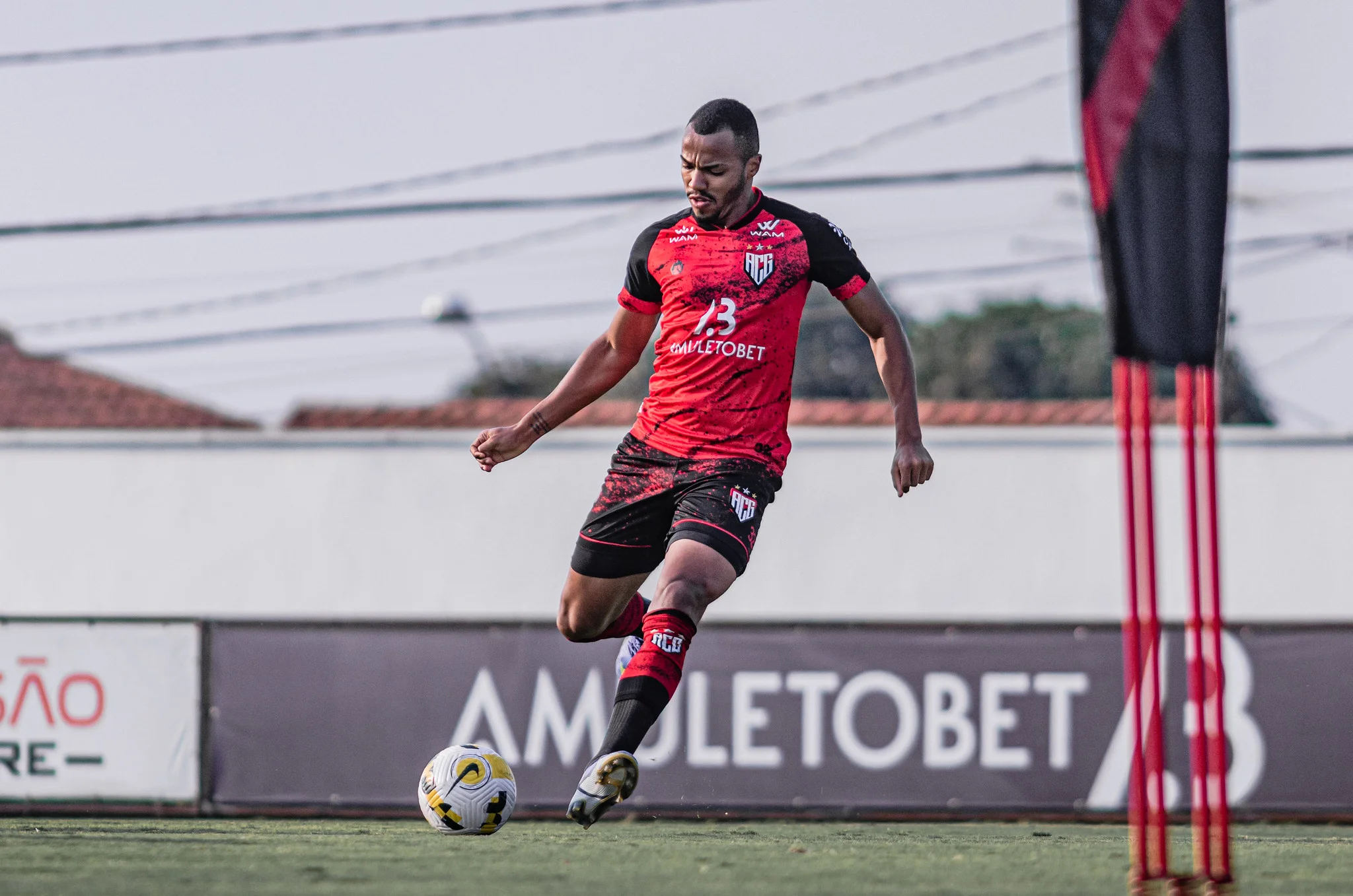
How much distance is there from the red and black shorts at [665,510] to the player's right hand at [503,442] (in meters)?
0.33

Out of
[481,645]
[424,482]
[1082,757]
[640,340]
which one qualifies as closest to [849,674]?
[1082,757]

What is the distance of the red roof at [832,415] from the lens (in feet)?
63.2

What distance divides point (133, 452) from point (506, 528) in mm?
4189

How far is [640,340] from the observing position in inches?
233

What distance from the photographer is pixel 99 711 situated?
9758 millimetres

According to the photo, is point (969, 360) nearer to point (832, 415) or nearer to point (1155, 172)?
point (832, 415)

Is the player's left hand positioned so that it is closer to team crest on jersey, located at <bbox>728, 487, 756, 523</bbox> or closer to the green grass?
team crest on jersey, located at <bbox>728, 487, 756, 523</bbox>

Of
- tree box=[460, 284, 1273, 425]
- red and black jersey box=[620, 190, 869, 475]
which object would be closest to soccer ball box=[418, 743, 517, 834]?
red and black jersey box=[620, 190, 869, 475]

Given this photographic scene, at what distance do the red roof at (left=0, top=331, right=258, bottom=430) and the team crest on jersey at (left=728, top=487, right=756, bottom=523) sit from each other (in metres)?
21.7

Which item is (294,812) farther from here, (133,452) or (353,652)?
(133,452)

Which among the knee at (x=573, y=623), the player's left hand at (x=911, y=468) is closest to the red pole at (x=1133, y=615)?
the player's left hand at (x=911, y=468)

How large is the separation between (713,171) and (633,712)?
177 centimetres

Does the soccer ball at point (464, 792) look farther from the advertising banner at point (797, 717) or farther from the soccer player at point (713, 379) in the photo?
the advertising banner at point (797, 717)

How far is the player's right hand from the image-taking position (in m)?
5.89
